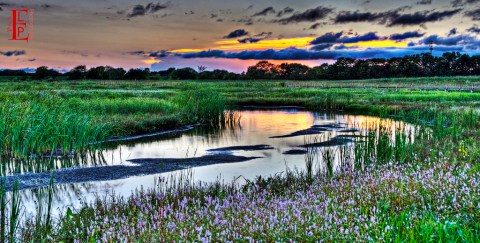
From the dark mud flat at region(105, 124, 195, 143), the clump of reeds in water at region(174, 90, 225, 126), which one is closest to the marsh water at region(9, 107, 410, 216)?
the dark mud flat at region(105, 124, 195, 143)

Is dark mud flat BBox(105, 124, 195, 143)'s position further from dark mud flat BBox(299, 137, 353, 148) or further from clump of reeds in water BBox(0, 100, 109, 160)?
dark mud flat BBox(299, 137, 353, 148)

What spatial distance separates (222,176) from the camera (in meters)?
17.5

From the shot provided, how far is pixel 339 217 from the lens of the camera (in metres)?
8.16

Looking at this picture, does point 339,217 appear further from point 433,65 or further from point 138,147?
point 433,65

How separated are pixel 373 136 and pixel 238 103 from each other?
47.9 meters

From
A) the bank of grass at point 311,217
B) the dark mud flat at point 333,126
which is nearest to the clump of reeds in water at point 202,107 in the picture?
the dark mud flat at point 333,126

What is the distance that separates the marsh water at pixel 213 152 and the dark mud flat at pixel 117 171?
0.38 ft

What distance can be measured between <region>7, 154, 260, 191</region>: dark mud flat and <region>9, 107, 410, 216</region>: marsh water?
12cm

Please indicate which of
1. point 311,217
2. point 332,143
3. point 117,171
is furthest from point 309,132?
point 311,217

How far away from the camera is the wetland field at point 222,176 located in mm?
7407

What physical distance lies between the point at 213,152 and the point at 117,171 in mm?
6905

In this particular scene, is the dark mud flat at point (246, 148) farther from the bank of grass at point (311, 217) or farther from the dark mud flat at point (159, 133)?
the bank of grass at point (311, 217)

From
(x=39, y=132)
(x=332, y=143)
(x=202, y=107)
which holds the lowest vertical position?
(x=332, y=143)

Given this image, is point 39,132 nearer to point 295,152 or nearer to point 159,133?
point 159,133
